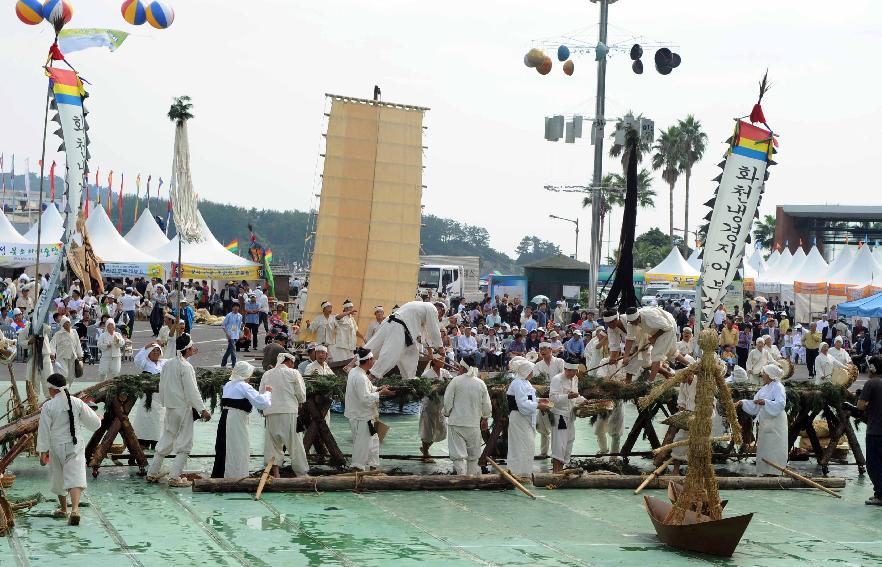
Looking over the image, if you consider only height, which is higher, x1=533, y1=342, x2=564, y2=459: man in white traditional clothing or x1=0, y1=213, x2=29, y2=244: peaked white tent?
x1=0, y1=213, x2=29, y2=244: peaked white tent

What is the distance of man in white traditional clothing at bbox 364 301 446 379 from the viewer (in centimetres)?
1656

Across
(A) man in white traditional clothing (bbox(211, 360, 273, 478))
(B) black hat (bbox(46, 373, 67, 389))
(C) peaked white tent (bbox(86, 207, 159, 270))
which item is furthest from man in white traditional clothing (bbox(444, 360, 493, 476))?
(C) peaked white tent (bbox(86, 207, 159, 270))

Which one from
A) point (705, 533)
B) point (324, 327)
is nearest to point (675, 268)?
point (324, 327)

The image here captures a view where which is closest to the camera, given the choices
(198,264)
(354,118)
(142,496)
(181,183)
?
(142,496)

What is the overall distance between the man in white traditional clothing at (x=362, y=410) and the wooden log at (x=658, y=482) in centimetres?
194

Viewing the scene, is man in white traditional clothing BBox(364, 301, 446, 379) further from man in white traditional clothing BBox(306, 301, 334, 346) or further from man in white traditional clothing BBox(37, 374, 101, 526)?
man in white traditional clothing BBox(37, 374, 101, 526)

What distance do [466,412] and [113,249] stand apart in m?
29.5

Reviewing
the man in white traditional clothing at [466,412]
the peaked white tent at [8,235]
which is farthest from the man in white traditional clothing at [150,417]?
the peaked white tent at [8,235]

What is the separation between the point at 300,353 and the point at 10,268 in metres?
26.7

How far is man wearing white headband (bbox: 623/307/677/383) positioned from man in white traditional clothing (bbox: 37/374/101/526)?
742cm

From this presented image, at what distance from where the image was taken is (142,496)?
1282cm

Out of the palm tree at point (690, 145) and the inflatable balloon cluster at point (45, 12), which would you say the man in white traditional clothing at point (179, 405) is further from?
the palm tree at point (690, 145)

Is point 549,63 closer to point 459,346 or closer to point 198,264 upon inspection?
point 459,346

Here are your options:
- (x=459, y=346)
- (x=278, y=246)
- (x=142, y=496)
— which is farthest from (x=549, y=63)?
(x=278, y=246)
